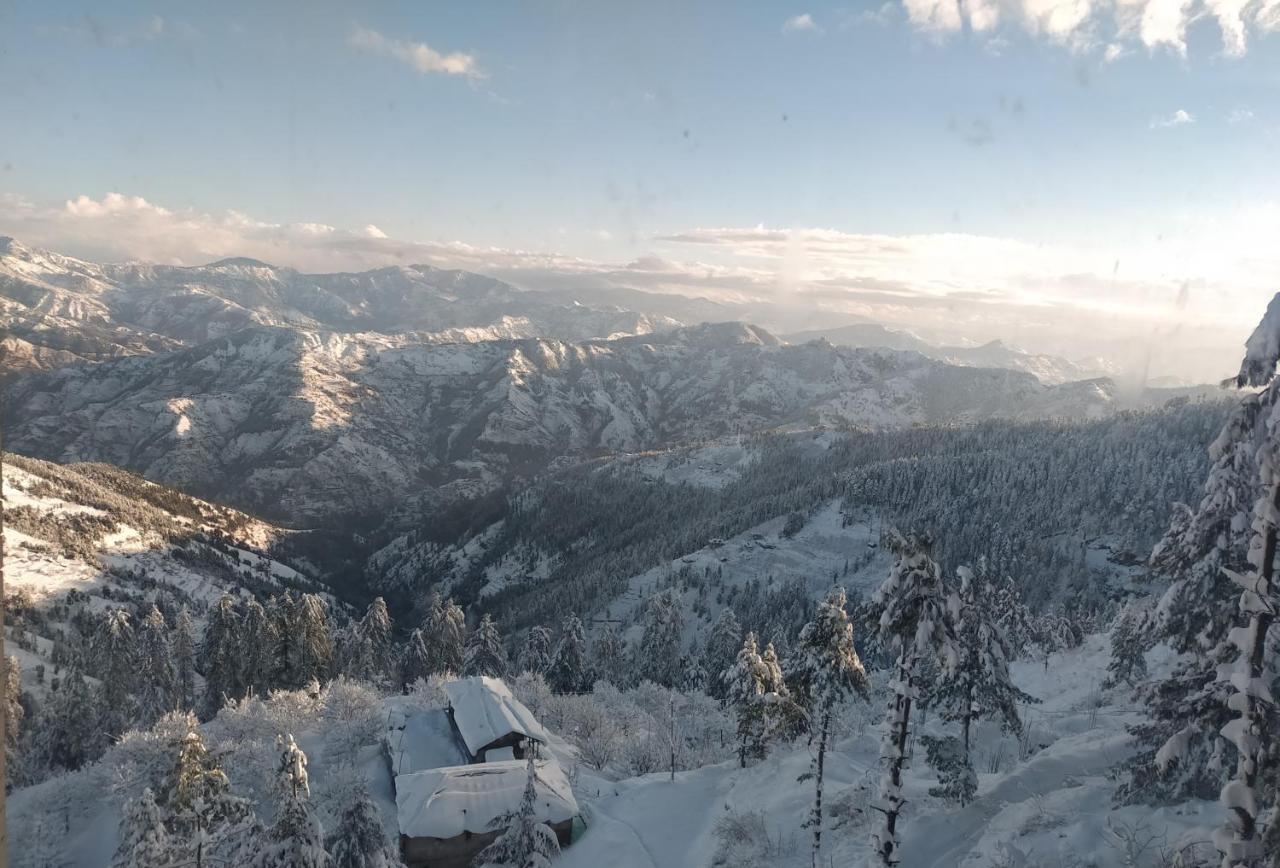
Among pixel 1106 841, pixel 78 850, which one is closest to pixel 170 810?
pixel 78 850

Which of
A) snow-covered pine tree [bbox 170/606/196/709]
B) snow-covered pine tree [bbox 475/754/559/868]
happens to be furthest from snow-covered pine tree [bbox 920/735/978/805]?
snow-covered pine tree [bbox 170/606/196/709]

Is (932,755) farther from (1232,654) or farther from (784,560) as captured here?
(784,560)

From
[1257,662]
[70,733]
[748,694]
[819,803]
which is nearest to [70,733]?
[70,733]

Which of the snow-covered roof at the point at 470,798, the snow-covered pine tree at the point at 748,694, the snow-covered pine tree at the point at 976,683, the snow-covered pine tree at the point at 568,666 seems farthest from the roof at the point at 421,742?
the snow-covered pine tree at the point at 976,683

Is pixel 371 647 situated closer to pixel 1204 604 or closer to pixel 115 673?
pixel 115 673

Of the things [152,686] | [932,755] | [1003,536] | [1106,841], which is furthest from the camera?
[1003,536]

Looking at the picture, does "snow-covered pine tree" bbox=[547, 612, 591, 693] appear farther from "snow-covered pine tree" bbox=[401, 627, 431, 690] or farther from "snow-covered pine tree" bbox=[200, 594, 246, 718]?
"snow-covered pine tree" bbox=[200, 594, 246, 718]

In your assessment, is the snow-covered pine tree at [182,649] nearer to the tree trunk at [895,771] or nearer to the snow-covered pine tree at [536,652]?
the snow-covered pine tree at [536,652]
